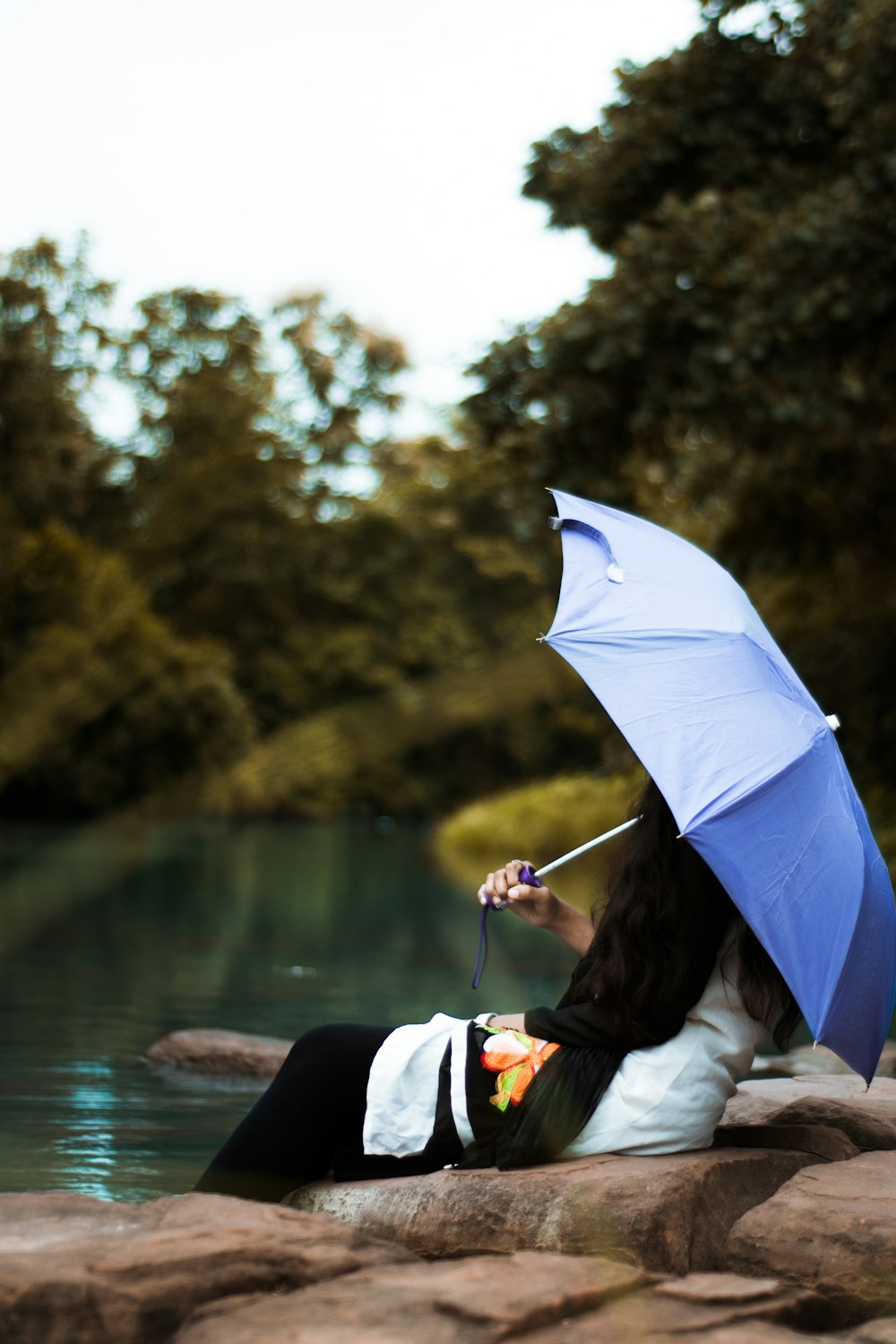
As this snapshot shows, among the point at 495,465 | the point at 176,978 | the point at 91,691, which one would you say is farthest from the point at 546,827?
the point at 176,978

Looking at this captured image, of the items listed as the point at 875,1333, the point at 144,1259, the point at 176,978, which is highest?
the point at 144,1259

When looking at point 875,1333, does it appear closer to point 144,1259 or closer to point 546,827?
point 144,1259

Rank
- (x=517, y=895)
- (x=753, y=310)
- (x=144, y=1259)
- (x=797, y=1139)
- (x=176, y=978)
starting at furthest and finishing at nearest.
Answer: (x=753, y=310) → (x=176, y=978) → (x=797, y=1139) → (x=517, y=895) → (x=144, y=1259)

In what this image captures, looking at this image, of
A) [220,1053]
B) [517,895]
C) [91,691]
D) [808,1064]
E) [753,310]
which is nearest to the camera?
[517,895]

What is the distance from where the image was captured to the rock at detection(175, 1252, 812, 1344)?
2523 millimetres

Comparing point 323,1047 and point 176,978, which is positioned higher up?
point 323,1047

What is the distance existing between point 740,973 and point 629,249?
9529mm

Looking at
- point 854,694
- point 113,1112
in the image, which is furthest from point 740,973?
point 854,694

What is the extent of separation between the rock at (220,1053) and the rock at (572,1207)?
2.59m

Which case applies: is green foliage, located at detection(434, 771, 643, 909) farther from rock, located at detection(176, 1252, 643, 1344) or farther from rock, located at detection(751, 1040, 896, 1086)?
rock, located at detection(176, 1252, 643, 1344)

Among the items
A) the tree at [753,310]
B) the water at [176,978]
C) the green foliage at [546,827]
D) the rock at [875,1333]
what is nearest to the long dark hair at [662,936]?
the rock at [875,1333]

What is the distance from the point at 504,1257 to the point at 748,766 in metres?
1.13

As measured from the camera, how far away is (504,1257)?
2920 mm

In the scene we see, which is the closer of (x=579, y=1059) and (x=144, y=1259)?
(x=144, y=1259)
